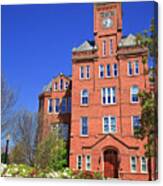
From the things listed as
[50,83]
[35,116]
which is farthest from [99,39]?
[35,116]

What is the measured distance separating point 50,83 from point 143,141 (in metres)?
0.87

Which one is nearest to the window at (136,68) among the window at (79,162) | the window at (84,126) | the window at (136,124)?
the window at (136,124)

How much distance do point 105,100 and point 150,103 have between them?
0.37 meters

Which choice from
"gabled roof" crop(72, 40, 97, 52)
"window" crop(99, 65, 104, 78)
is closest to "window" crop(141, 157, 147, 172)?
"window" crop(99, 65, 104, 78)

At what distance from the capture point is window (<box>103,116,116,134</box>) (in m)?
3.68

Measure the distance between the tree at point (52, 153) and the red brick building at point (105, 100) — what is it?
61mm

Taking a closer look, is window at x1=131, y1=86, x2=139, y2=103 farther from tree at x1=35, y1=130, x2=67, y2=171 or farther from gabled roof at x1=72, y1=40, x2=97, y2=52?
tree at x1=35, y1=130, x2=67, y2=171

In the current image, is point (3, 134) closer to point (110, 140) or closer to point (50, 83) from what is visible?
point (50, 83)

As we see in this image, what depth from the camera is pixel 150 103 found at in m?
3.56

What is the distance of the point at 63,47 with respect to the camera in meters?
3.78

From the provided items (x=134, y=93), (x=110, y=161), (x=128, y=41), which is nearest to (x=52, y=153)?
(x=110, y=161)

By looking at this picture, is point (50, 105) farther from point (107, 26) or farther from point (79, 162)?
point (107, 26)

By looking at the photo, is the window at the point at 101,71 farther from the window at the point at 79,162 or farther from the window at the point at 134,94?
the window at the point at 79,162

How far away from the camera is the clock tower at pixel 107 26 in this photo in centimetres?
370
